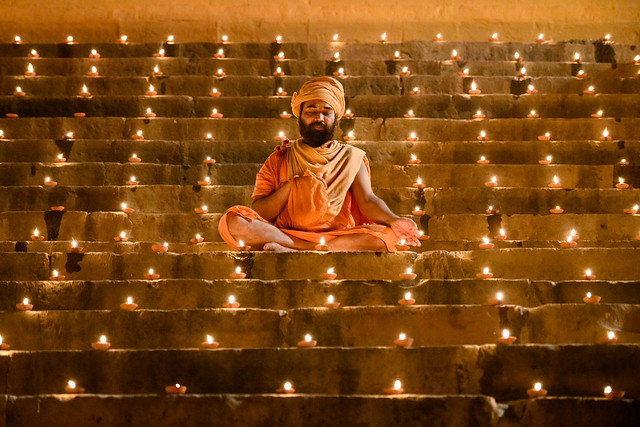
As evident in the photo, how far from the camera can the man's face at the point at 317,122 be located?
7555mm

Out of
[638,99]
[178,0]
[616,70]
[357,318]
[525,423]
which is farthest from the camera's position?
[178,0]

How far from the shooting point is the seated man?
714 centimetres

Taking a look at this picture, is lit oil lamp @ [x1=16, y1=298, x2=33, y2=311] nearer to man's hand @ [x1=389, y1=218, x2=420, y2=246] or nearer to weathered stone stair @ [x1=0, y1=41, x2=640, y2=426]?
weathered stone stair @ [x1=0, y1=41, x2=640, y2=426]

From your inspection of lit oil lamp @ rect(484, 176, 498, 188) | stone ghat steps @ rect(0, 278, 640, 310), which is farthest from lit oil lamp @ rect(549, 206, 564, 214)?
stone ghat steps @ rect(0, 278, 640, 310)

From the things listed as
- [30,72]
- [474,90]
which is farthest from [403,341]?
[30,72]

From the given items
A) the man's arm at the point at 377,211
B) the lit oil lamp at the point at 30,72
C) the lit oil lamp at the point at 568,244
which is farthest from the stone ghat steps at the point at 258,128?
the lit oil lamp at the point at 568,244

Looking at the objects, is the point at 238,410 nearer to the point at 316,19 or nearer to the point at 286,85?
the point at 286,85

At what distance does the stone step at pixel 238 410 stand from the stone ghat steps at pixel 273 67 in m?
5.92

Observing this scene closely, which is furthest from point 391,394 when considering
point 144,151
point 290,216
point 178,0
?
point 178,0

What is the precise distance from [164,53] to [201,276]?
465 cm

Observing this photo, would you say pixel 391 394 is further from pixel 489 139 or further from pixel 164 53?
pixel 164 53

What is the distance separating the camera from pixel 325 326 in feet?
18.0

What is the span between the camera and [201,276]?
21.3ft

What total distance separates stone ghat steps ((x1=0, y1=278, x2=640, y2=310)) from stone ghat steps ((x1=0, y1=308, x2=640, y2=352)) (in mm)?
325
